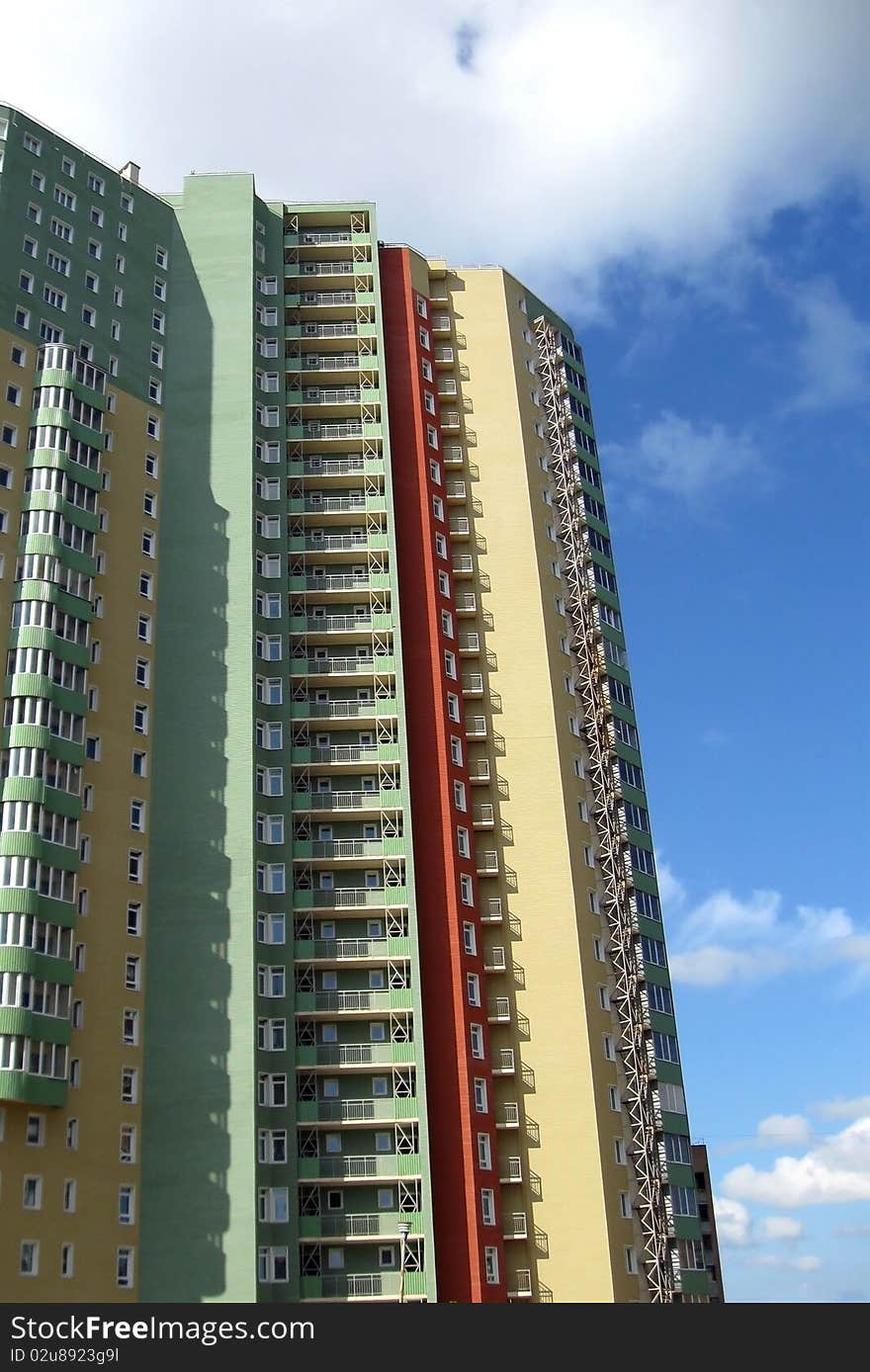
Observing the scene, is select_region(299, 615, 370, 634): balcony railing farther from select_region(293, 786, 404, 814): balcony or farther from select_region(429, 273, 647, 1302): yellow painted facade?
select_region(293, 786, 404, 814): balcony

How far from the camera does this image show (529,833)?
3359 inches

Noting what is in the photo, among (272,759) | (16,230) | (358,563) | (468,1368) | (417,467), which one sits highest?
(16,230)

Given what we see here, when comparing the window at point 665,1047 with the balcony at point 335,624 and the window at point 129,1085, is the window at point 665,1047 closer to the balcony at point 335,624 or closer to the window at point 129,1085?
the balcony at point 335,624

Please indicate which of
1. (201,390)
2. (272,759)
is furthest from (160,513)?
(272,759)

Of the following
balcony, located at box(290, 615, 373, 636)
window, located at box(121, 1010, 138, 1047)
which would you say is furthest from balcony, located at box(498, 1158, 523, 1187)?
balcony, located at box(290, 615, 373, 636)

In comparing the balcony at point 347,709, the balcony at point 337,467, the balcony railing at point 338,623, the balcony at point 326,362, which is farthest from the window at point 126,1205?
the balcony at point 326,362

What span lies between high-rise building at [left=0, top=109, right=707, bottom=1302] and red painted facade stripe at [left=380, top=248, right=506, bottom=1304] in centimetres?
24

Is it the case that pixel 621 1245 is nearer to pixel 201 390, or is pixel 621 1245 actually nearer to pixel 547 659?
pixel 547 659

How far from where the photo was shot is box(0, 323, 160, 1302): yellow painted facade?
64.1 m

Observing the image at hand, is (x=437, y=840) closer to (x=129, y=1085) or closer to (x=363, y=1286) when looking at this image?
(x=129, y=1085)

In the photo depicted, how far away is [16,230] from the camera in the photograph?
8444 centimetres

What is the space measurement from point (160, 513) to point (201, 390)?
9962 millimetres

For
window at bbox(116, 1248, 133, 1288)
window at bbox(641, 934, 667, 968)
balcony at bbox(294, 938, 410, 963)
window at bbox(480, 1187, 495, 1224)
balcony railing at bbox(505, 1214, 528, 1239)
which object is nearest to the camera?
window at bbox(116, 1248, 133, 1288)

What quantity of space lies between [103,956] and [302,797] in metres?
15.7
